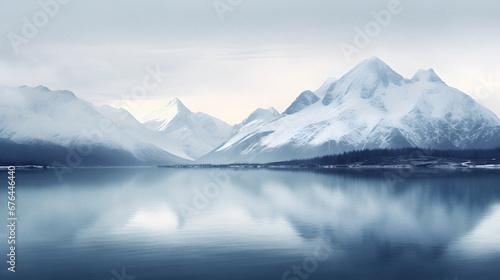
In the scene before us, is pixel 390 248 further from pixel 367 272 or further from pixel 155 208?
pixel 155 208

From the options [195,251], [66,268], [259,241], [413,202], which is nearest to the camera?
[66,268]

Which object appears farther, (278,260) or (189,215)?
(189,215)

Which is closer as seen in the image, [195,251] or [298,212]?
[195,251]

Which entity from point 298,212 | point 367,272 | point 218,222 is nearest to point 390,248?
point 367,272

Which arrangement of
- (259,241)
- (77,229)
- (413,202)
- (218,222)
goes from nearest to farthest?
(259,241)
(77,229)
(218,222)
(413,202)

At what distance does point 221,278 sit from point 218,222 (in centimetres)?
3275

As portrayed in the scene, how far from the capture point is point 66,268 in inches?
1730

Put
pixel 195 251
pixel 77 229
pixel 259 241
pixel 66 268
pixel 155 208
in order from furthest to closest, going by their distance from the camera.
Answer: pixel 155 208
pixel 77 229
pixel 259 241
pixel 195 251
pixel 66 268

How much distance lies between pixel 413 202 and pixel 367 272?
A: 62.5 m

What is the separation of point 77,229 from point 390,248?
4064 centimetres

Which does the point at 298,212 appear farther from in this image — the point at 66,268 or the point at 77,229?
the point at 66,268

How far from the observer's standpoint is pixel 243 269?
1703 inches

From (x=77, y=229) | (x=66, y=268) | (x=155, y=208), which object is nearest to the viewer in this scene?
(x=66, y=268)

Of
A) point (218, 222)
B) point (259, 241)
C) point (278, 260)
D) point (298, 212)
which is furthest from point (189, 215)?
point (278, 260)
